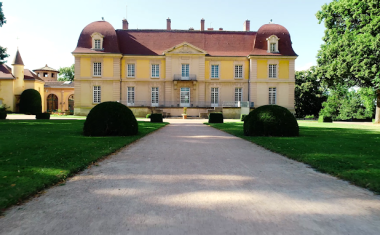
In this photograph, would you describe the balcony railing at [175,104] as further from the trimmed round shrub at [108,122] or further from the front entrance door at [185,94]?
the trimmed round shrub at [108,122]

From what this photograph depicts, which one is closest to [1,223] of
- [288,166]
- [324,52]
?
[288,166]

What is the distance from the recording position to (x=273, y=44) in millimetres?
40156

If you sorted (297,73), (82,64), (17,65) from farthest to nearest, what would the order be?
(297,73), (17,65), (82,64)

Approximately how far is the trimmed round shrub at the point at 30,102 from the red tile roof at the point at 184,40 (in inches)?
496

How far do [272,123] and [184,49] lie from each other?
29244 mm

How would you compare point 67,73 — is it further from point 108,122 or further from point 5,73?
point 108,122

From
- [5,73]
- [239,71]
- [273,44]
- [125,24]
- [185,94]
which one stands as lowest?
[185,94]

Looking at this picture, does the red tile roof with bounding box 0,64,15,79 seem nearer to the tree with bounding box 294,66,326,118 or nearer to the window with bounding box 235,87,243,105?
the window with bounding box 235,87,243,105

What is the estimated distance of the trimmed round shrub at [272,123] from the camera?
40.7ft

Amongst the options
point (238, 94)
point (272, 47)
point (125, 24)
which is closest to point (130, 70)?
point (125, 24)

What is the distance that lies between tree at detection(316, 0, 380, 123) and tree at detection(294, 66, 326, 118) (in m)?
23.0

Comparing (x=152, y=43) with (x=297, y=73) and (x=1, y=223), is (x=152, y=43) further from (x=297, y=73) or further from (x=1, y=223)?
(x=1, y=223)

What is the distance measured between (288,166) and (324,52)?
23.4 m

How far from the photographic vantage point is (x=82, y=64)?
39.3m
